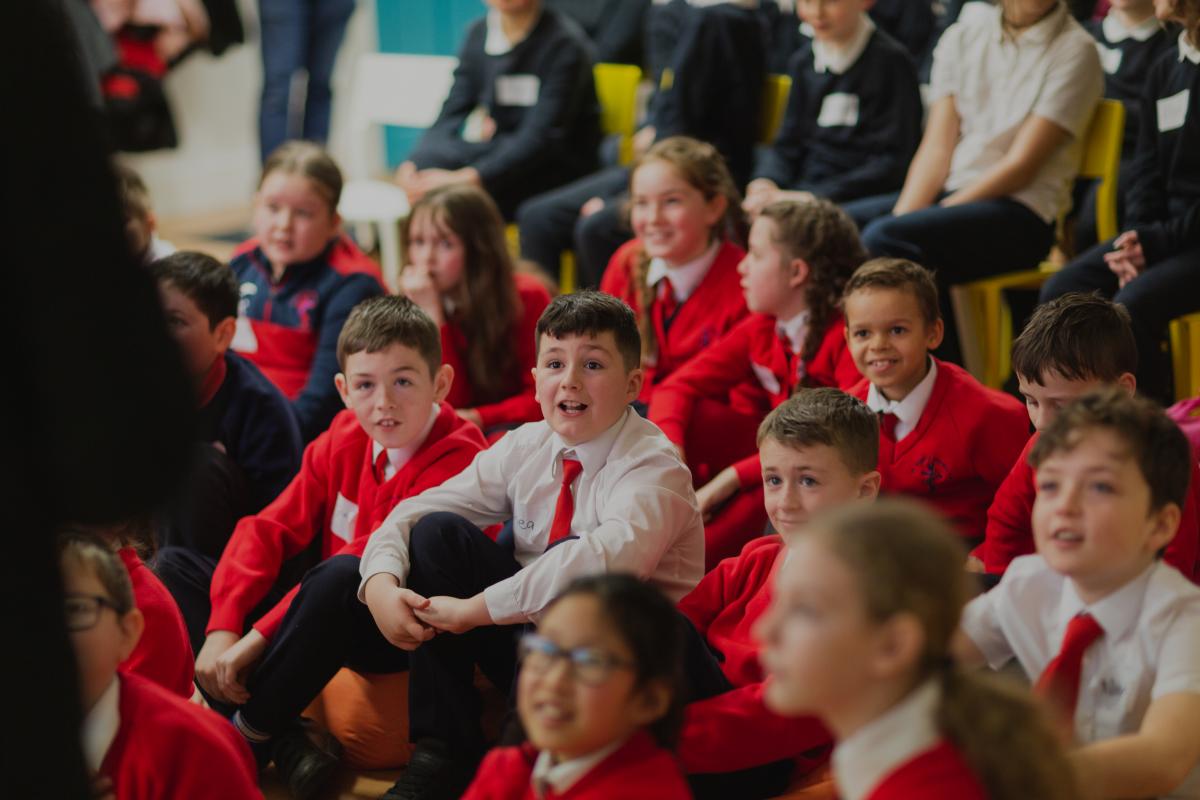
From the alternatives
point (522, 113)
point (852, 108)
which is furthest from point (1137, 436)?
point (522, 113)

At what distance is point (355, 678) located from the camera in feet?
7.59

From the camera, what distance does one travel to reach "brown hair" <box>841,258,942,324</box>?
248 cm

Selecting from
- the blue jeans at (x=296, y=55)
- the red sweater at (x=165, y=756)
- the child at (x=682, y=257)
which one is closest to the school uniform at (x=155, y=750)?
the red sweater at (x=165, y=756)

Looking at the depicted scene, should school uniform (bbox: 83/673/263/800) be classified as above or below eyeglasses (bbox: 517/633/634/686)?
below

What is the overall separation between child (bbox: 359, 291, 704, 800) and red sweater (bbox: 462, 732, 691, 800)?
483mm

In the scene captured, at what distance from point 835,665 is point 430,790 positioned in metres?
1.02

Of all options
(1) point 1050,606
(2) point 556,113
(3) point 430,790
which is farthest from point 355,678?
(2) point 556,113

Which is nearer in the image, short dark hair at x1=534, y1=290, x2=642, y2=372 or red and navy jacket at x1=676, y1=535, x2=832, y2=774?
red and navy jacket at x1=676, y1=535, x2=832, y2=774

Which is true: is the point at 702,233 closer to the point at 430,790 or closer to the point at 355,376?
the point at 355,376

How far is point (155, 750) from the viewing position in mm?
1530

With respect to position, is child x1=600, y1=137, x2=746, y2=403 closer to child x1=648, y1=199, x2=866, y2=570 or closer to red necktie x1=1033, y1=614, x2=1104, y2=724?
child x1=648, y1=199, x2=866, y2=570

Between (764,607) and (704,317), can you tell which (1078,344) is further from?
(704,317)

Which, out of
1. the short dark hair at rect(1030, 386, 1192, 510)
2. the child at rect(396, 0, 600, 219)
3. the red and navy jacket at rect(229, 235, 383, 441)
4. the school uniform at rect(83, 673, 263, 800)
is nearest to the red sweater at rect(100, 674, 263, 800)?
the school uniform at rect(83, 673, 263, 800)

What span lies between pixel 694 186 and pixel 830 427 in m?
1.39
